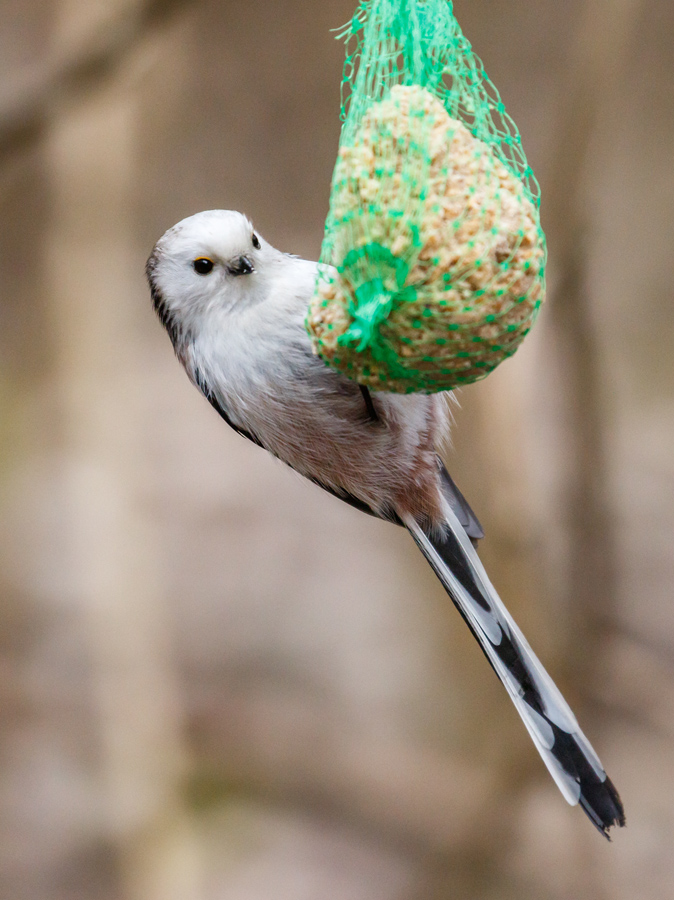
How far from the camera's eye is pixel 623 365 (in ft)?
8.17

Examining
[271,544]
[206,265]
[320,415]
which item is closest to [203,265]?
[206,265]

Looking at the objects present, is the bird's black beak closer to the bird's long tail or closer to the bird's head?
the bird's head

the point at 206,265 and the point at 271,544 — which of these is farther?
the point at 271,544

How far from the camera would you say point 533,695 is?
138cm

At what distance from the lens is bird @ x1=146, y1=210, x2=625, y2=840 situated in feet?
4.07

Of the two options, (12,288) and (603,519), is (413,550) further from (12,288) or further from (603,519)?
(12,288)

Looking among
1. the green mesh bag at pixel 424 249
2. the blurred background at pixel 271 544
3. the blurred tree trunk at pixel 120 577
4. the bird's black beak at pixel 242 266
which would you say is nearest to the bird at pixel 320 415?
the bird's black beak at pixel 242 266

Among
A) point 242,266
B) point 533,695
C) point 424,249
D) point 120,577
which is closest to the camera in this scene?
point 424,249

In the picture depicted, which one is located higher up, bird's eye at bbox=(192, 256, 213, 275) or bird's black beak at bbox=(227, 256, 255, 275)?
bird's black beak at bbox=(227, 256, 255, 275)

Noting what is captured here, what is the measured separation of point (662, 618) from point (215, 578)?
1442 millimetres

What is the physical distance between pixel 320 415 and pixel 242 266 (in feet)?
0.83

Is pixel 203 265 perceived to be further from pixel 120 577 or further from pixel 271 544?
pixel 120 577

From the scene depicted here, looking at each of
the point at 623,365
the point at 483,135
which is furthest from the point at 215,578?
the point at 483,135

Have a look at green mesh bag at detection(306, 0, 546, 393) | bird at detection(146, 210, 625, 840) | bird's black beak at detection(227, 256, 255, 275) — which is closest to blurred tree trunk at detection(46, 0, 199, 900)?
bird at detection(146, 210, 625, 840)
